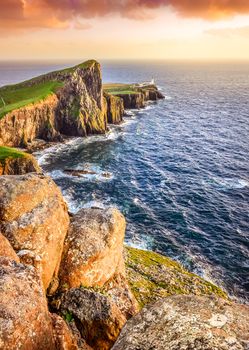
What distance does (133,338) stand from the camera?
517 inches

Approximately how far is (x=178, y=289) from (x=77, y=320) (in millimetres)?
23110

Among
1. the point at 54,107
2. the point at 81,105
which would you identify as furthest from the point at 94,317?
the point at 81,105

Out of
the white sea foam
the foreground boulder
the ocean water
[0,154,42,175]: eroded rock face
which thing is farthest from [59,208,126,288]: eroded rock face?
the white sea foam

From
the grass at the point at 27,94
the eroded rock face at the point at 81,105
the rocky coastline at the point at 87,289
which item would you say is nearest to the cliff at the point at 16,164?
the rocky coastline at the point at 87,289

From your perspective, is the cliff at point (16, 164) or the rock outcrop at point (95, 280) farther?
the cliff at point (16, 164)

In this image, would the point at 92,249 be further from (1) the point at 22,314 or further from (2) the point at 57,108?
(2) the point at 57,108

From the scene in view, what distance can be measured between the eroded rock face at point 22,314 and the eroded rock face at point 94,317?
3870 millimetres

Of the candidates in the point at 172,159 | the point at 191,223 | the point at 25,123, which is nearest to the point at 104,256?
the point at 191,223

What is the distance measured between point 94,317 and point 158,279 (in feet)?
76.4

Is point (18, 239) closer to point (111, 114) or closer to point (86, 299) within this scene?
point (86, 299)

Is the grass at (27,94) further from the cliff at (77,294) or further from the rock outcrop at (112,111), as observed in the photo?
the cliff at (77,294)

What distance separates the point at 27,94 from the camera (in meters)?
123

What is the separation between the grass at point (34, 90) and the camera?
374ft

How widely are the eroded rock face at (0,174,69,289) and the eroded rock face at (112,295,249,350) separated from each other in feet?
29.4
